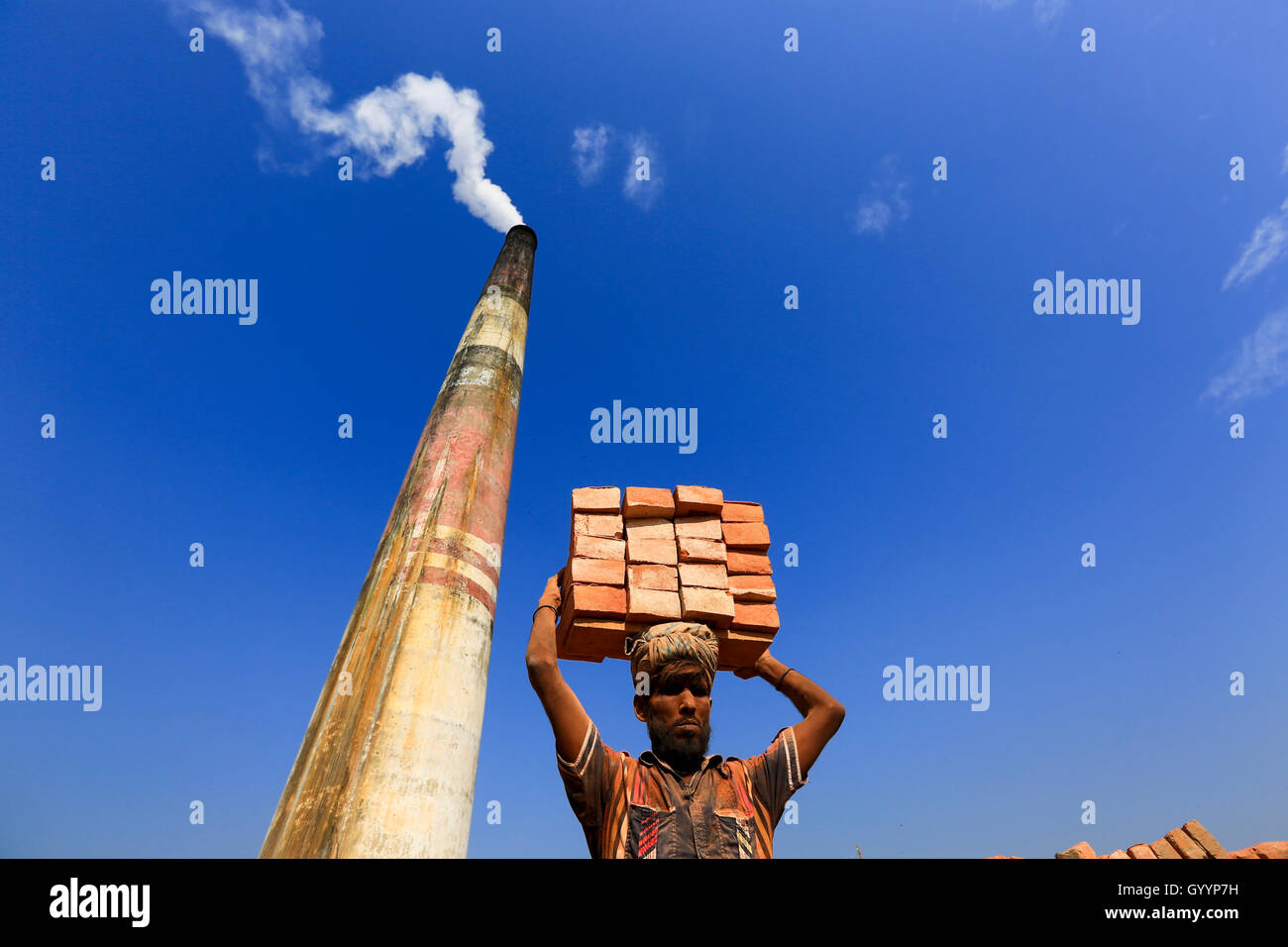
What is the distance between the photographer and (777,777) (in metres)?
3.18

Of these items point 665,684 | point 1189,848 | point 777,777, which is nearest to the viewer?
point 777,777

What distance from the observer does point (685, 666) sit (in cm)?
330

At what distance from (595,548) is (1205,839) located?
8072 millimetres

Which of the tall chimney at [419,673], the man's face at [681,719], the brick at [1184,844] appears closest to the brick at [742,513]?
the man's face at [681,719]

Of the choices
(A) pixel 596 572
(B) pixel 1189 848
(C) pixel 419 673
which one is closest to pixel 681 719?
(A) pixel 596 572

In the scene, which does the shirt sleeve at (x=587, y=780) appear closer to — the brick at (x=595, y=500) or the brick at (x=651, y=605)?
the brick at (x=651, y=605)

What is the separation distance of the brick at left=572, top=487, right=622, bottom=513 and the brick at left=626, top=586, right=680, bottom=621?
0.65 metres

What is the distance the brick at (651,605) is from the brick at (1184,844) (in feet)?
23.3

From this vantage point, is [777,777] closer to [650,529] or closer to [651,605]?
[651,605]

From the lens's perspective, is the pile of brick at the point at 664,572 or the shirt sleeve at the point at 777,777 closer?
the shirt sleeve at the point at 777,777

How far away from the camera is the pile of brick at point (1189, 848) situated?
671 centimetres

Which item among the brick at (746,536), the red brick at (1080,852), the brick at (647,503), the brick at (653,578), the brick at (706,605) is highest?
the brick at (647,503)
